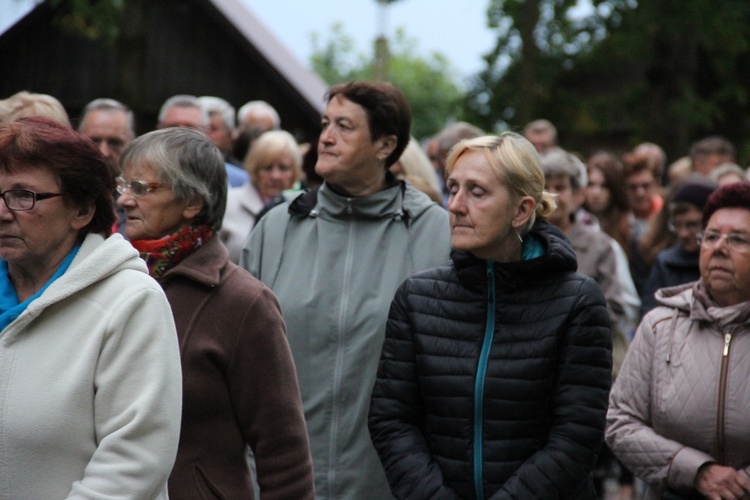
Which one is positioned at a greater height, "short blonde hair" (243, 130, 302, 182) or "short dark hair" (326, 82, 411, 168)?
"short dark hair" (326, 82, 411, 168)

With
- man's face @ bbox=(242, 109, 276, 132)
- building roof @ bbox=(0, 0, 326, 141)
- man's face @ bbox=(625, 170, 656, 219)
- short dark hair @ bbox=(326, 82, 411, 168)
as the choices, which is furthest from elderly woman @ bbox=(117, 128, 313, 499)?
building roof @ bbox=(0, 0, 326, 141)

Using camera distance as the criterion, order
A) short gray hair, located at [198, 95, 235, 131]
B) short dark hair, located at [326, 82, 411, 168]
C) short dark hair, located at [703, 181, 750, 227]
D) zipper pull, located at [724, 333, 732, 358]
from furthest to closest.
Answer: short gray hair, located at [198, 95, 235, 131] < short dark hair, located at [326, 82, 411, 168] < short dark hair, located at [703, 181, 750, 227] < zipper pull, located at [724, 333, 732, 358]

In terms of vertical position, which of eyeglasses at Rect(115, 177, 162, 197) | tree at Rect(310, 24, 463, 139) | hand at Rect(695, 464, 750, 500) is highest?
eyeglasses at Rect(115, 177, 162, 197)

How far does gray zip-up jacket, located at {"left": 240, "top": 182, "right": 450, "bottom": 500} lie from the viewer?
5.20 meters

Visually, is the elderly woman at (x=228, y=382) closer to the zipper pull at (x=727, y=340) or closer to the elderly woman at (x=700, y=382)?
the elderly woman at (x=700, y=382)

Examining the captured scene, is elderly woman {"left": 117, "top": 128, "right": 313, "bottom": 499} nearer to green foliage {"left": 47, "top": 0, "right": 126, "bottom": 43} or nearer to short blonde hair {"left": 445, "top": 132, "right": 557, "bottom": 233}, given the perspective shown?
short blonde hair {"left": 445, "top": 132, "right": 557, "bottom": 233}

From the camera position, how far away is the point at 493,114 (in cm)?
2494

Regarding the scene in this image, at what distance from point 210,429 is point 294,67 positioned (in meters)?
23.2

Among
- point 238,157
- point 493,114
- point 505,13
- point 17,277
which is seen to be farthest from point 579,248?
point 493,114

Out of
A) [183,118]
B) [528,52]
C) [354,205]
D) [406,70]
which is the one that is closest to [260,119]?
[183,118]

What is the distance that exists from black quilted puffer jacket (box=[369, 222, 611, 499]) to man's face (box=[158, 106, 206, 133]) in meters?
4.53

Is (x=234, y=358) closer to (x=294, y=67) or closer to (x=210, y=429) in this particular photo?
(x=210, y=429)

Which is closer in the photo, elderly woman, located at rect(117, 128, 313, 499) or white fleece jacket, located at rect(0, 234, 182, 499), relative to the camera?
white fleece jacket, located at rect(0, 234, 182, 499)

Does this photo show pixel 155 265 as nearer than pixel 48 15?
Yes
